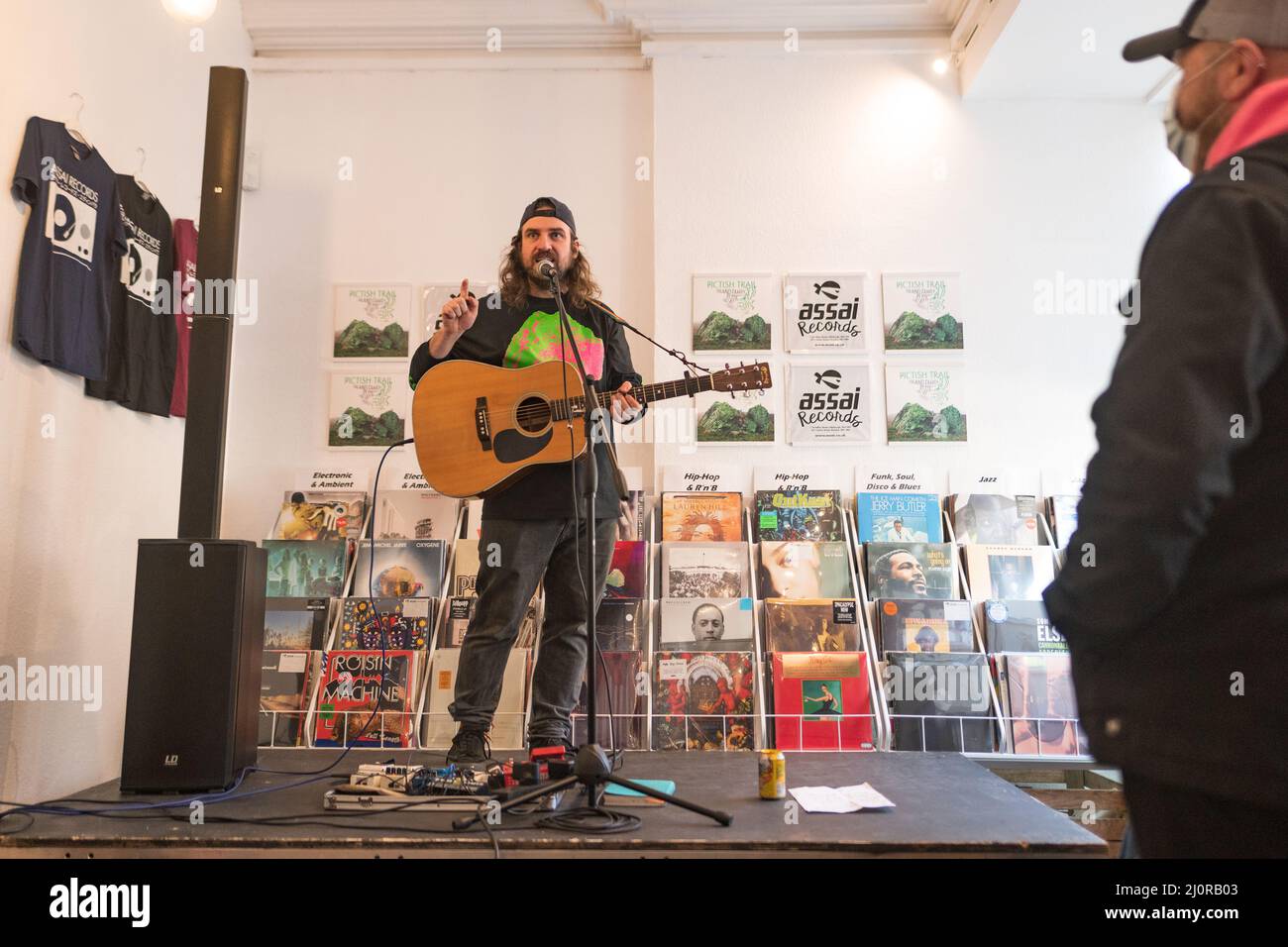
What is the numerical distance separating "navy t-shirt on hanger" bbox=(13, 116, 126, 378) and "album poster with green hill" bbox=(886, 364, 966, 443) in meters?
3.05

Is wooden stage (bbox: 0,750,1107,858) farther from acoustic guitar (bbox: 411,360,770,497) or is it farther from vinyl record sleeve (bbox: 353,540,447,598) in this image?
vinyl record sleeve (bbox: 353,540,447,598)

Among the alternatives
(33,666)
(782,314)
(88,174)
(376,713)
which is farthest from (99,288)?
(782,314)

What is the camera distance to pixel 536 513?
2.62 metres

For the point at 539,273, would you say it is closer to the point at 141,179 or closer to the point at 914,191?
the point at 141,179

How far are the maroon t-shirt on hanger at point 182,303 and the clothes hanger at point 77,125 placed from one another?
54cm

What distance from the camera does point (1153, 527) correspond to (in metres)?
0.99

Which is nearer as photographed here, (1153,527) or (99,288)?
(1153,527)

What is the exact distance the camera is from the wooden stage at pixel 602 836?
5.86 ft

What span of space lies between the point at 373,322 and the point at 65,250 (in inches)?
57.0

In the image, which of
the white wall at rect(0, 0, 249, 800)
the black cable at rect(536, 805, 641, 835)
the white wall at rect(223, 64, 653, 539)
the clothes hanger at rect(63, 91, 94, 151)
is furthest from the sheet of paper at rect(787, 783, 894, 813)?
the clothes hanger at rect(63, 91, 94, 151)
